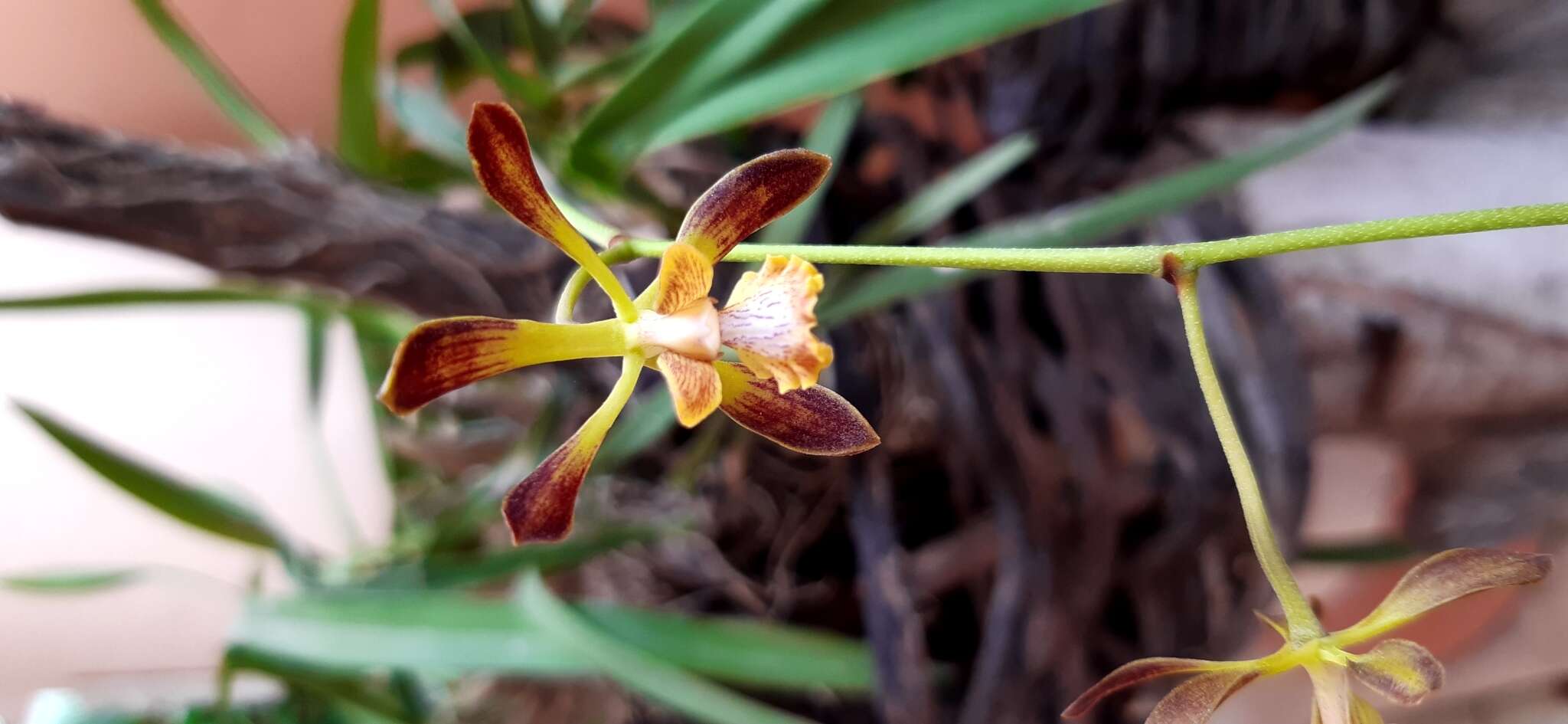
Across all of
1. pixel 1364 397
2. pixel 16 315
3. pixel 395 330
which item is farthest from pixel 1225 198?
pixel 16 315

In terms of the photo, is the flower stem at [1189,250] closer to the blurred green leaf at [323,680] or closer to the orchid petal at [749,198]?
the orchid petal at [749,198]

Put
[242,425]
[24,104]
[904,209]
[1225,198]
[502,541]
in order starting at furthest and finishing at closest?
[242,425], [502,541], [1225,198], [904,209], [24,104]

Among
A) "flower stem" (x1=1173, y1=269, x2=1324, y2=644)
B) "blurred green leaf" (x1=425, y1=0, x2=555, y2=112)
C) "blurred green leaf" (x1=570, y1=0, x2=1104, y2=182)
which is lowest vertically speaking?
"flower stem" (x1=1173, y1=269, x2=1324, y2=644)

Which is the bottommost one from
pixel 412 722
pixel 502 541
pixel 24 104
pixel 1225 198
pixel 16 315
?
pixel 412 722

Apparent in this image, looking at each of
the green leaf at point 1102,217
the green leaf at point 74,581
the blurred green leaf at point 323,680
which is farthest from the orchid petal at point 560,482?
the green leaf at point 74,581

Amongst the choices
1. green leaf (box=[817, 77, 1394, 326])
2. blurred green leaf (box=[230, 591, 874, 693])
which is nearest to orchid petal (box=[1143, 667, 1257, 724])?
green leaf (box=[817, 77, 1394, 326])

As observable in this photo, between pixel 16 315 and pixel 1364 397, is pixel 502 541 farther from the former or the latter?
pixel 1364 397

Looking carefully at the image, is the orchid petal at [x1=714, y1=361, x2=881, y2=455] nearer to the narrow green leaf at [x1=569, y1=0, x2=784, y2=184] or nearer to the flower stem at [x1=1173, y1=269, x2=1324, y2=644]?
the flower stem at [x1=1173, y1=269, x2=1324, y2=644]
